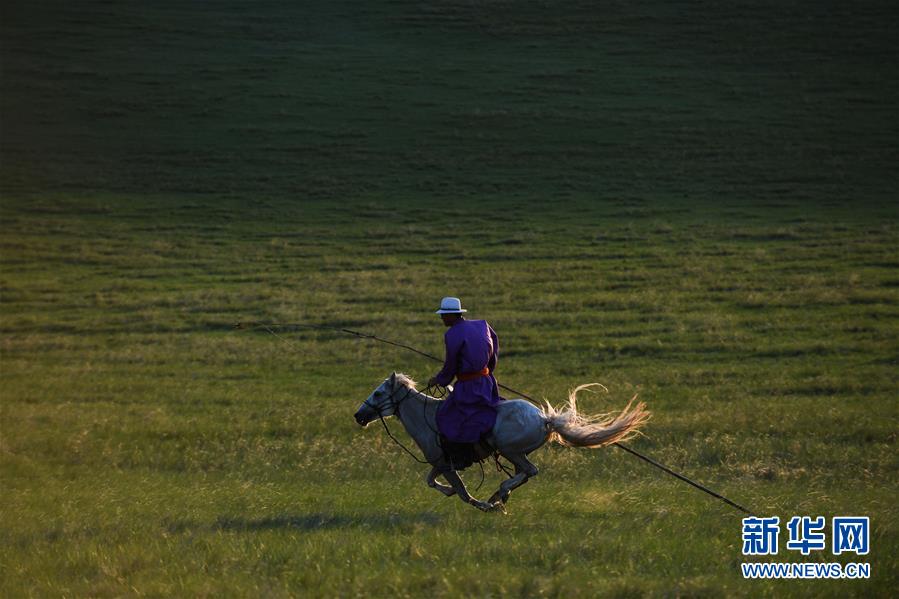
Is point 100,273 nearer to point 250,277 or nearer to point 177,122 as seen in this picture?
point 250,277

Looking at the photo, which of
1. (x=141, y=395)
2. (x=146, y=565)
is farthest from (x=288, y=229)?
(x=146, y=565)

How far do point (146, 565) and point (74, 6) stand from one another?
77188mm

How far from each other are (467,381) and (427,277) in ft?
71.7

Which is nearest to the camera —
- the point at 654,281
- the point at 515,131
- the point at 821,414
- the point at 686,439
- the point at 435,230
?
the point at 686,439

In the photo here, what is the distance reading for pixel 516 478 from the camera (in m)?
11.9

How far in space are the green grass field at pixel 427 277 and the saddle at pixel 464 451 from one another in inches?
32.9

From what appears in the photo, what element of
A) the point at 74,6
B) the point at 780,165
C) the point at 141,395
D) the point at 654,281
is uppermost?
the point at 74,6

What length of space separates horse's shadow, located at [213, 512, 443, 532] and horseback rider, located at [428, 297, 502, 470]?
1044 mm

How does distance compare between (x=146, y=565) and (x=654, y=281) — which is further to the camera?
(x=654, y=281)

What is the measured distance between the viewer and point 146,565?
969 centimetres

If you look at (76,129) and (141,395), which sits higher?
(76,129)

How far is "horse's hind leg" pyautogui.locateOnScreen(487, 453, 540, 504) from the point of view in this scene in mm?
11828

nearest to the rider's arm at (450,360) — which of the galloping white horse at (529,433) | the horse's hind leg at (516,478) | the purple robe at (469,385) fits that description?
the purple robe at (469,385)

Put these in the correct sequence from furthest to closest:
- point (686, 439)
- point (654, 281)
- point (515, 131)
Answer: point (515, 131), point (654, 281), point (686, 439)
